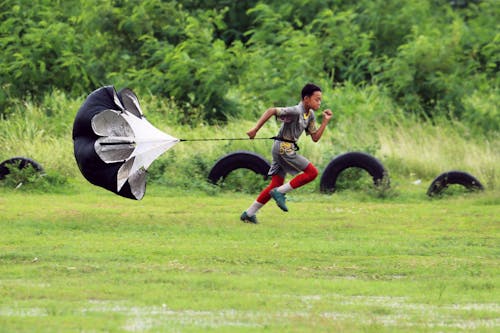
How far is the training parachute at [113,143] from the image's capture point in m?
13.4

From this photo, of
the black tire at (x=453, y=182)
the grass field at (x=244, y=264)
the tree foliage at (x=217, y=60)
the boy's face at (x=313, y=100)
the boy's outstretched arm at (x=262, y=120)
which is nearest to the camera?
the grass field at (x=244, y=264)

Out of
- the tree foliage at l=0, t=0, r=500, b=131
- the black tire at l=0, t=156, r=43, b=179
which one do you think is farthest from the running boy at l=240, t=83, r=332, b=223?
the tree foliage at l=0, t=0, r=500, b=131

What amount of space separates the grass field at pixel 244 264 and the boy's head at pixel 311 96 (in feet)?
5.28

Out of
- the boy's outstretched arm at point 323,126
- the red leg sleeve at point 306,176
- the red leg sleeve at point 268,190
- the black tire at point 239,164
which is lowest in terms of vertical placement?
the black tire at point 239,164

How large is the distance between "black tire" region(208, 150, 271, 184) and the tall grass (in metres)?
0.50

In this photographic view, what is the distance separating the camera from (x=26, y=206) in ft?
53.0

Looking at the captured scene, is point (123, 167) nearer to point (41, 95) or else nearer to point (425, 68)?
point (41, 95)

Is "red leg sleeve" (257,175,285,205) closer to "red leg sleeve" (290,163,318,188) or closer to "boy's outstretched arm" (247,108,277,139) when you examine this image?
"red leg sleeve" (290,163,318,188)

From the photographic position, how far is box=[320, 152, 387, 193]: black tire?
18.5 m

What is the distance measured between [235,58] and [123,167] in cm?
1189

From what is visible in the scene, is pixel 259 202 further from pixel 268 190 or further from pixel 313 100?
pixel 313 100

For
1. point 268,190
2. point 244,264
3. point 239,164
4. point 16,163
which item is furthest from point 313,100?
point 16,163

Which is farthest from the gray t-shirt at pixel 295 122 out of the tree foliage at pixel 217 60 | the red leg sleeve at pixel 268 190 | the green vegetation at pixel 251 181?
the tree foliage at pixel 217 60

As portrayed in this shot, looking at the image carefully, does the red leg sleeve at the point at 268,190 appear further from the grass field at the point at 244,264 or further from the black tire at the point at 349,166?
the black tire at the point at 349,166
